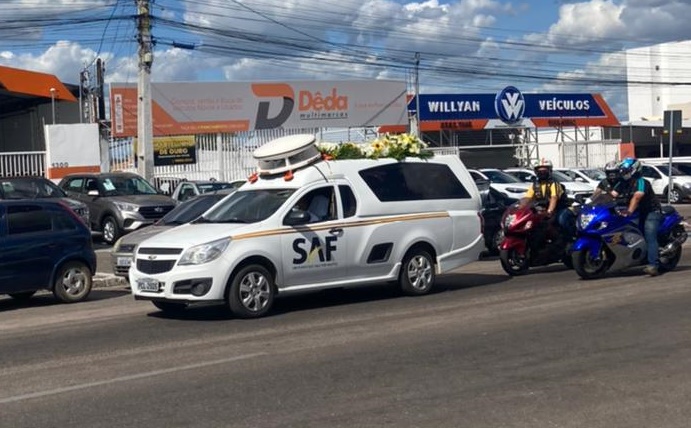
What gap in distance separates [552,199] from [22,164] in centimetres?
2048

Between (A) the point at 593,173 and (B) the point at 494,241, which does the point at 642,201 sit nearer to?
(B) the point at 494,241

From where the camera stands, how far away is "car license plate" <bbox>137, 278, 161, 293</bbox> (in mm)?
11914

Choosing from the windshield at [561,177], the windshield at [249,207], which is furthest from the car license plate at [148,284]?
the windshield at [561,177]

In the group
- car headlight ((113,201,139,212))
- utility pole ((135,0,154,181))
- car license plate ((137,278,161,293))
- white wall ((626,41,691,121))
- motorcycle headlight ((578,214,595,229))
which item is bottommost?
car license plate ((137,278,161,293))

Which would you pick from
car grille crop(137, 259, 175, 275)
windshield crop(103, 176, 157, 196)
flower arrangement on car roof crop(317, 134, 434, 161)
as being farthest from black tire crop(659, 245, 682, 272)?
windshield crop(103, 176, 157, 196)

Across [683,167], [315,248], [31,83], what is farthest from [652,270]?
[31,83]

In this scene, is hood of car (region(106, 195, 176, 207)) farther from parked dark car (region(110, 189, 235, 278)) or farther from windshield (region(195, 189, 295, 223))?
windshield (region(195, 189, 295, 223))

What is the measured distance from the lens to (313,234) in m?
12.7

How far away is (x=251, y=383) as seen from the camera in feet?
27.6

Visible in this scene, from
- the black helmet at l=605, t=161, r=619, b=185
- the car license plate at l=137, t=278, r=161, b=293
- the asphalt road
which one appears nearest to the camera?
the asphalt road

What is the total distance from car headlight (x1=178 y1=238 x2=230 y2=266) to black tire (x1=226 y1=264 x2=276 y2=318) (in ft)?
1.25

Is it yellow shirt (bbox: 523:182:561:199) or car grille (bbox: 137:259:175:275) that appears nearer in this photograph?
car grille (bbox: 137:259:175:275)

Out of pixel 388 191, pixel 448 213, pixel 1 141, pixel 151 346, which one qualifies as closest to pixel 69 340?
pixel 151 346

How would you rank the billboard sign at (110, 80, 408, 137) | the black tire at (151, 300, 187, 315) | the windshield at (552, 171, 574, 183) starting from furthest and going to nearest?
the billboard sign at (110, 80, 408, 137) → the windshield at (552, 171, 574, 183) → the black tire at (151, 300, 187, 315)
